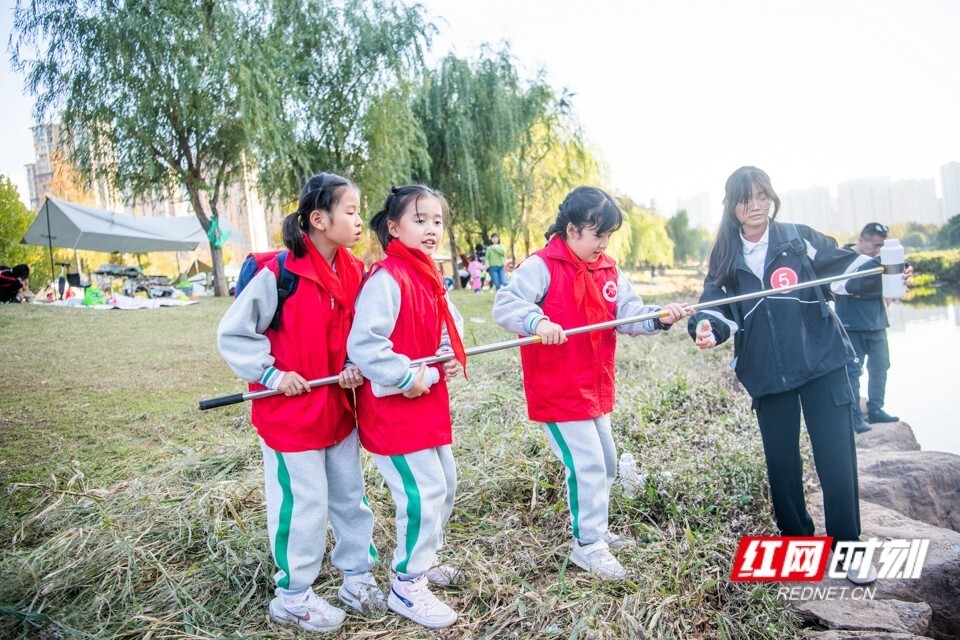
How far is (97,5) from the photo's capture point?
7762 mm

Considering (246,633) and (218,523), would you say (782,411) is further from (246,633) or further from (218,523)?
(218,523)

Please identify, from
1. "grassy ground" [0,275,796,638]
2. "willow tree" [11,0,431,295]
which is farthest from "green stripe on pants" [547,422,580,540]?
"willow tree" [11,0,431,295]

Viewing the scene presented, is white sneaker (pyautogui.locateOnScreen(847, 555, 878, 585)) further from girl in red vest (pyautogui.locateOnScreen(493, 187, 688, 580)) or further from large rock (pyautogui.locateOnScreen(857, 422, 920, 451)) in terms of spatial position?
large rock (pyautogui.locateOnScreen(857, 422, 920, 451))

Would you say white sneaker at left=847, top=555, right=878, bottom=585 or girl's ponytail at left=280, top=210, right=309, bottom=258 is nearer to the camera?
girl's ponytail at left=280, top=210, right=309, bottom=258

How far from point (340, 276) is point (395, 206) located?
31 centimetres

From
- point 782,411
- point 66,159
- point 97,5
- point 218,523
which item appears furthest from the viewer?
point 66,159

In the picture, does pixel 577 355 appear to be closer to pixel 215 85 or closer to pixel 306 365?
pixel 306 365

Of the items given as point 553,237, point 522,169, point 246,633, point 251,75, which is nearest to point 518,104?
point 522,169

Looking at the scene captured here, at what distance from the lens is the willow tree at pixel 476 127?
46.3 ft

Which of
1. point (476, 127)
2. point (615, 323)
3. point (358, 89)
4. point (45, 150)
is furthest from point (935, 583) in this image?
point (476, 127)

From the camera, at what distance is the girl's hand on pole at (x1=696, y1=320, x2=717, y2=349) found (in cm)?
255

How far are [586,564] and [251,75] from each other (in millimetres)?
9236

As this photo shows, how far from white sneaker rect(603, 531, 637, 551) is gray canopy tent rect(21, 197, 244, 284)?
8.00 metres

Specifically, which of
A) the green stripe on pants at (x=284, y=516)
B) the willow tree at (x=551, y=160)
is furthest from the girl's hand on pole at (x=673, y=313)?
the willow tree at (x=551, y=160)
